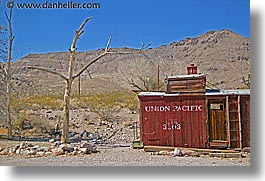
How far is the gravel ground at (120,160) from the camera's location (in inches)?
394

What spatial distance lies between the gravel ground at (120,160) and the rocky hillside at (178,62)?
2757 mm

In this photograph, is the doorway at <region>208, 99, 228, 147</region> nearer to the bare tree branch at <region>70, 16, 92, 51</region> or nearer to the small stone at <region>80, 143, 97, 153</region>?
the small stone at <region>80, 143, 97, 153</region>

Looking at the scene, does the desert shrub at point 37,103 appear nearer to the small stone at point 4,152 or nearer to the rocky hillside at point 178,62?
the rocky hillside at point 178,62

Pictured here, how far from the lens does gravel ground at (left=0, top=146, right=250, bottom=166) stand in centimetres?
1000

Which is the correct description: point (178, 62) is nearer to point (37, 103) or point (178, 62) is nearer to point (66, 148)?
point (37, 103)

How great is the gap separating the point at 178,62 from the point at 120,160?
28.5 feet

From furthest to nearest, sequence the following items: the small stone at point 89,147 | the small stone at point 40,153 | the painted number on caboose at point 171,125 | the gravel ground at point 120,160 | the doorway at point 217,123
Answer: the small stone at point 89,147, the small stone at point 40,153, the painted number on caboose at point 171,125, the doorway at point 217,123, the gravel ground at point 120,160

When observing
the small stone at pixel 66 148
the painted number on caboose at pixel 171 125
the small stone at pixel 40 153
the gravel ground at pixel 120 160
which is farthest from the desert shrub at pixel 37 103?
the painted number on caboose at pixel 171 125

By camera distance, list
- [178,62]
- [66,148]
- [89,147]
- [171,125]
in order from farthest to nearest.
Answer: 1. [178,62]
2. [89,147]
3. [66,148]
4. [171,125]

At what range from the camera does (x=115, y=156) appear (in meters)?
11.0

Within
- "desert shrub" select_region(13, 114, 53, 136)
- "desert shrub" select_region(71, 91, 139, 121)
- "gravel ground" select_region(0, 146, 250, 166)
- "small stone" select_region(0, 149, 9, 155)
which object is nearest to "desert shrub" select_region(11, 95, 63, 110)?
"desert shrub" select_region(71, 91, 139, 121)

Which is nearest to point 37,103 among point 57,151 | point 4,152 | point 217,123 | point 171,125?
point 4,152

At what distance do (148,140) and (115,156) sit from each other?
104 centimetres

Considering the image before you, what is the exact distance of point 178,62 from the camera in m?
18.4
